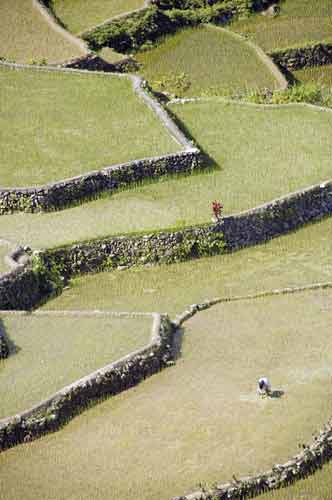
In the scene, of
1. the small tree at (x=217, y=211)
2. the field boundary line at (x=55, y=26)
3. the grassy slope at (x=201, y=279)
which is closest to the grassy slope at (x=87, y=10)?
the field boundary line at (x=55, y=26)

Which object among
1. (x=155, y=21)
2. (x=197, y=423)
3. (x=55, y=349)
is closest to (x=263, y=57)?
(x=155, y=21)

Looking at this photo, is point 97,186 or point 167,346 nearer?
point 167,346

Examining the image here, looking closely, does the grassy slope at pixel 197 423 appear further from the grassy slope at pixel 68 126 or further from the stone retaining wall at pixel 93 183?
the grassy slope at pixel 68 126

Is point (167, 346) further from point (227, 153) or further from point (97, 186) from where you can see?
point (227, 153)

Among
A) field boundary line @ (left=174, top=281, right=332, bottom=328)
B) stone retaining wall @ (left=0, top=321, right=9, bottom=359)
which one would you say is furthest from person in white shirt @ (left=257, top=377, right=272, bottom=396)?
stone retaining wall @ (left=0, top=321, right=9, bottom=359)

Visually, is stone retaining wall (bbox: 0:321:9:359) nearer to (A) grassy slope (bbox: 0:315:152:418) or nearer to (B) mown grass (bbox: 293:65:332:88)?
(A) grassy slope (bbox: 0:315:152:418)

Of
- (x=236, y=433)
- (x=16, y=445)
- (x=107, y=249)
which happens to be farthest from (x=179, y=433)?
(x=107, y=249)

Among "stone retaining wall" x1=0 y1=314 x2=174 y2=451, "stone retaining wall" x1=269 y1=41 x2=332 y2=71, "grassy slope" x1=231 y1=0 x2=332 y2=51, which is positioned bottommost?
"stone retaining wall" x1=269 y1=41 x2=332 y2=71
